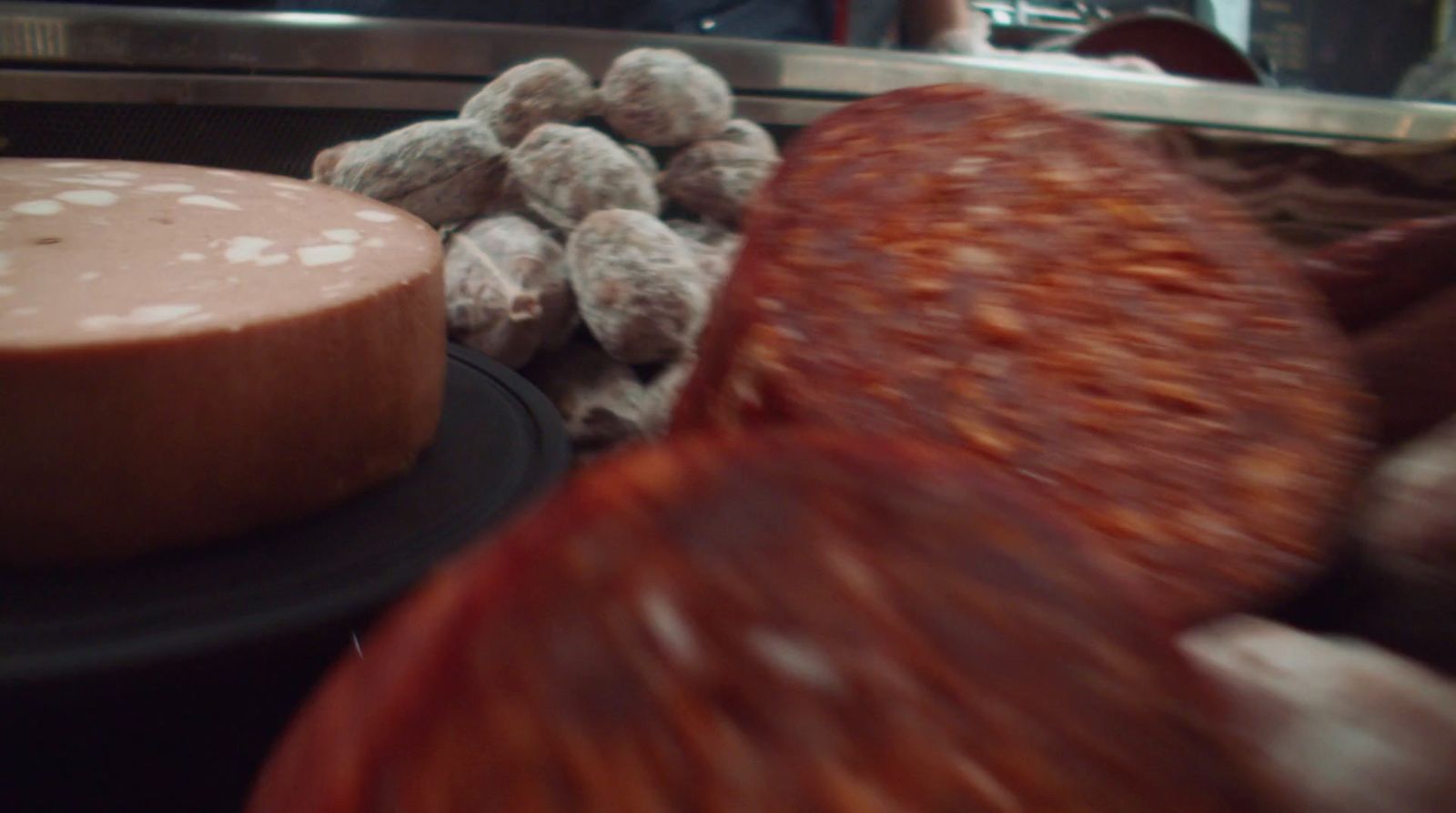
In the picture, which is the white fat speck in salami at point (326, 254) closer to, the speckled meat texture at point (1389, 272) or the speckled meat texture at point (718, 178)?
the speckled meat texture at point (718, 178)

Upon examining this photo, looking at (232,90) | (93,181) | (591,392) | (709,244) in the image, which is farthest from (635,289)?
(232,90)

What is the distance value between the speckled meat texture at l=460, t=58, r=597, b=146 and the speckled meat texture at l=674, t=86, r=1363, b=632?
0.56 meters

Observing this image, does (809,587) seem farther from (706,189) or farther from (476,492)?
(706,189)

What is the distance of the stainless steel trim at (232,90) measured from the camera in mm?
1018

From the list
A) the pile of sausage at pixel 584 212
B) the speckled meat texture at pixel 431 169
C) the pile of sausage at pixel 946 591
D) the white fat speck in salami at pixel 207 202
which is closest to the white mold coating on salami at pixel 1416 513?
the pile of sausage at pixel 946 591

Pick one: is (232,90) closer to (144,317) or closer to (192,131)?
(192,131)

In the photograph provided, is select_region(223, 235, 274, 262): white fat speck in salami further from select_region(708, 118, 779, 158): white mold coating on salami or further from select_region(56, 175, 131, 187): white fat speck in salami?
select_region(708, 118, 779, 158): white mold coating on salami

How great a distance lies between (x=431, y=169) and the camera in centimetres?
95

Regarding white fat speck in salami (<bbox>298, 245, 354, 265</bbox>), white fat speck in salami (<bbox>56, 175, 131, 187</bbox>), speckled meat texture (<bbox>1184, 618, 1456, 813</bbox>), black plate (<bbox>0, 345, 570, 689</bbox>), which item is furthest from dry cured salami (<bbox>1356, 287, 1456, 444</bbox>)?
white fat speck in salami (<bbox>56, 175, 131, 187</bbox>)

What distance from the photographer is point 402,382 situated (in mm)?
581

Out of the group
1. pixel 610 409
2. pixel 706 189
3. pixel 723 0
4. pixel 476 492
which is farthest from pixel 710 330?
pixel 723 0

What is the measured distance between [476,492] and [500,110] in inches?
25.8

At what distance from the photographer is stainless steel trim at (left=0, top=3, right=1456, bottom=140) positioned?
103 centimetres

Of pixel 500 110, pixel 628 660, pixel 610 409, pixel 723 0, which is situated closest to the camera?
pixel 628 660
